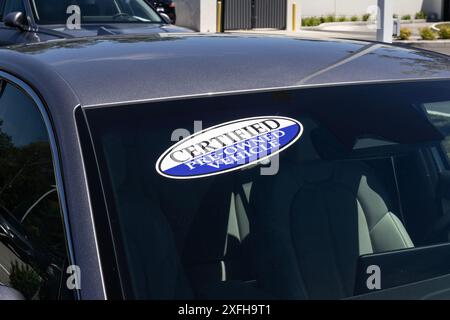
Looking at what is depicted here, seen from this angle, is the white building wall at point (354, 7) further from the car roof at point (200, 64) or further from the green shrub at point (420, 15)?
the car roof at point (200, 64)

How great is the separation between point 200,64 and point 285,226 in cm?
58

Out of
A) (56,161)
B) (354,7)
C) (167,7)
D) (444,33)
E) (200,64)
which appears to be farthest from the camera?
(354,7)

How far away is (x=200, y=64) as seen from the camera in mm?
2609

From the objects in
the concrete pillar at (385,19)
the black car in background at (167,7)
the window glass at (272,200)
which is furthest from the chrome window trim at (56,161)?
the black car in background at (167,7)

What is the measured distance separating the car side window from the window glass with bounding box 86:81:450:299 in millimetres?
240

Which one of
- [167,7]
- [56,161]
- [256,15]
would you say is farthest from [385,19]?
[256,15]

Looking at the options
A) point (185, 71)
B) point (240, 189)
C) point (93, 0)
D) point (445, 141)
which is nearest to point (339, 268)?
point (240, 189)

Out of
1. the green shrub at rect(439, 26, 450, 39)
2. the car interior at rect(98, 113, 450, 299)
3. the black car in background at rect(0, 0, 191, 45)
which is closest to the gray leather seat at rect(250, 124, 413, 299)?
the car interior at rect(98, 113, 450, 299)

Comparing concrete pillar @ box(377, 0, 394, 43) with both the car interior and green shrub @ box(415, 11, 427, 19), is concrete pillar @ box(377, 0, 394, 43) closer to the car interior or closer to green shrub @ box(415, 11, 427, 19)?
the car interior

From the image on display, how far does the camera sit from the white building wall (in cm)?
3616

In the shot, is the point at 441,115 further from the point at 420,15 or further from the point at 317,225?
the point at 420,15

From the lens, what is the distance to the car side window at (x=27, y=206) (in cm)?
Result: 231

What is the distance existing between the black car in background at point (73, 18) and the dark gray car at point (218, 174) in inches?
250

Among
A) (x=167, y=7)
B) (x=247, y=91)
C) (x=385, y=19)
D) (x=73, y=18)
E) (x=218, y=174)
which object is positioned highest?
(x=247, y=91)
